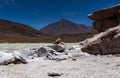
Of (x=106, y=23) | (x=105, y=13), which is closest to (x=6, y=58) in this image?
(x=105, y=13)

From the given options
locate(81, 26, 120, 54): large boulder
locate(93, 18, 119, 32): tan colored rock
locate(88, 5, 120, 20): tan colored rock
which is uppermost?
locate(88, 5, 120, 20): tan colored rock

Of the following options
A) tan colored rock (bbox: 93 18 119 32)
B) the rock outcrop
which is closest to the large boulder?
the rock outcrop

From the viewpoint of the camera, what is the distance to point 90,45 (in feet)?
44.9

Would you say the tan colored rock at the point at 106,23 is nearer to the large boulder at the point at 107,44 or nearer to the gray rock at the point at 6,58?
the large boulder at the point at 107,44

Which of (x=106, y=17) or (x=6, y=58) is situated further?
(x=106, y=17)

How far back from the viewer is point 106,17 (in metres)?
20.0

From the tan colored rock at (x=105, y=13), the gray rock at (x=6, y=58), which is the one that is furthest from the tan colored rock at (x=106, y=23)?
the gray rock at (x=6, y=58)

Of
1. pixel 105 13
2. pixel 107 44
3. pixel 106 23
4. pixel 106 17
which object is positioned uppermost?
pixel 105 13

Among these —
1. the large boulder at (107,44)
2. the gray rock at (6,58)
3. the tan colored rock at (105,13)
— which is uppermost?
the tan colored rock at (105,13)

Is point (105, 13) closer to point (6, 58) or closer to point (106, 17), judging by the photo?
point (106, 17)

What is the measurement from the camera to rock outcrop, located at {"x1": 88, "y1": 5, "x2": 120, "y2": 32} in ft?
59.3

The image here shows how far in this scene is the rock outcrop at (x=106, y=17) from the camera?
59.3 feet

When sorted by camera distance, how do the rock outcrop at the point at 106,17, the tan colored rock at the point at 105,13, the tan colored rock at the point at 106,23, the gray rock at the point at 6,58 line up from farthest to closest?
the tan colored rock at the point at 106,23, the rock outcrop at the point at 106,17, the tan colored rock at the point at 105,13, the gray rock at the point at 6,58

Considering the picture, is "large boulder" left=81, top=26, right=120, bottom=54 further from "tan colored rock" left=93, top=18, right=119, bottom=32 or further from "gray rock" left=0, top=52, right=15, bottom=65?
"tan colored rock" left=93, top=18, right=119, bottom=32
